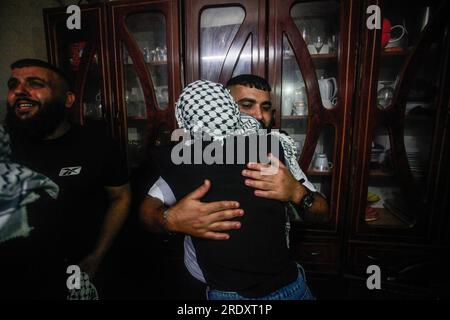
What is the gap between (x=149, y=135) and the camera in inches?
71.5

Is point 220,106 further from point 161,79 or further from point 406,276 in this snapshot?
point 406,276

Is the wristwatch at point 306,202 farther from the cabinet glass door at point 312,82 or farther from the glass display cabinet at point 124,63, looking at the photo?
the glass display cabinet at point 124,63

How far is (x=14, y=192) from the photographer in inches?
37.8

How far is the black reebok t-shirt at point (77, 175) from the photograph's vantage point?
1.10m

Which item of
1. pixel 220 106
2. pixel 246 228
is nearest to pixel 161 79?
pixel 220 106

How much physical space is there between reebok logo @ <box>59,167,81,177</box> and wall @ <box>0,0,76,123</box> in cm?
137

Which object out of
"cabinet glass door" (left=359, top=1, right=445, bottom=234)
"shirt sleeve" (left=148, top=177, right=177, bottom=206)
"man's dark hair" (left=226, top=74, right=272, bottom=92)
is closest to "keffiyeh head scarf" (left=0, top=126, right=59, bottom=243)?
"shirt sleeve" (left=148, top=177, right=177, bottom=206)

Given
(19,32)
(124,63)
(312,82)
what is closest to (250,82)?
(312,82)

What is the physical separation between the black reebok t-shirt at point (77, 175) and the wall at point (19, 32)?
1.27 meters

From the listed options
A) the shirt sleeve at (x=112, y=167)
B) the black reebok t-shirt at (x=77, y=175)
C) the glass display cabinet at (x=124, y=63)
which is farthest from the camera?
the glass display cabinet at (x=124, y=63)

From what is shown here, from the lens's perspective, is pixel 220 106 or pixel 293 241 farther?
pixel 293 241

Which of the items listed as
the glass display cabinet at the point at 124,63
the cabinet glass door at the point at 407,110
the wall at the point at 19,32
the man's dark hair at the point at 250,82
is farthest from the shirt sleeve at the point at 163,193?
the wall at the point at 19,32

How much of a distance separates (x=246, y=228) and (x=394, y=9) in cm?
186

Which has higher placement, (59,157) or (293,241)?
(59,157)
